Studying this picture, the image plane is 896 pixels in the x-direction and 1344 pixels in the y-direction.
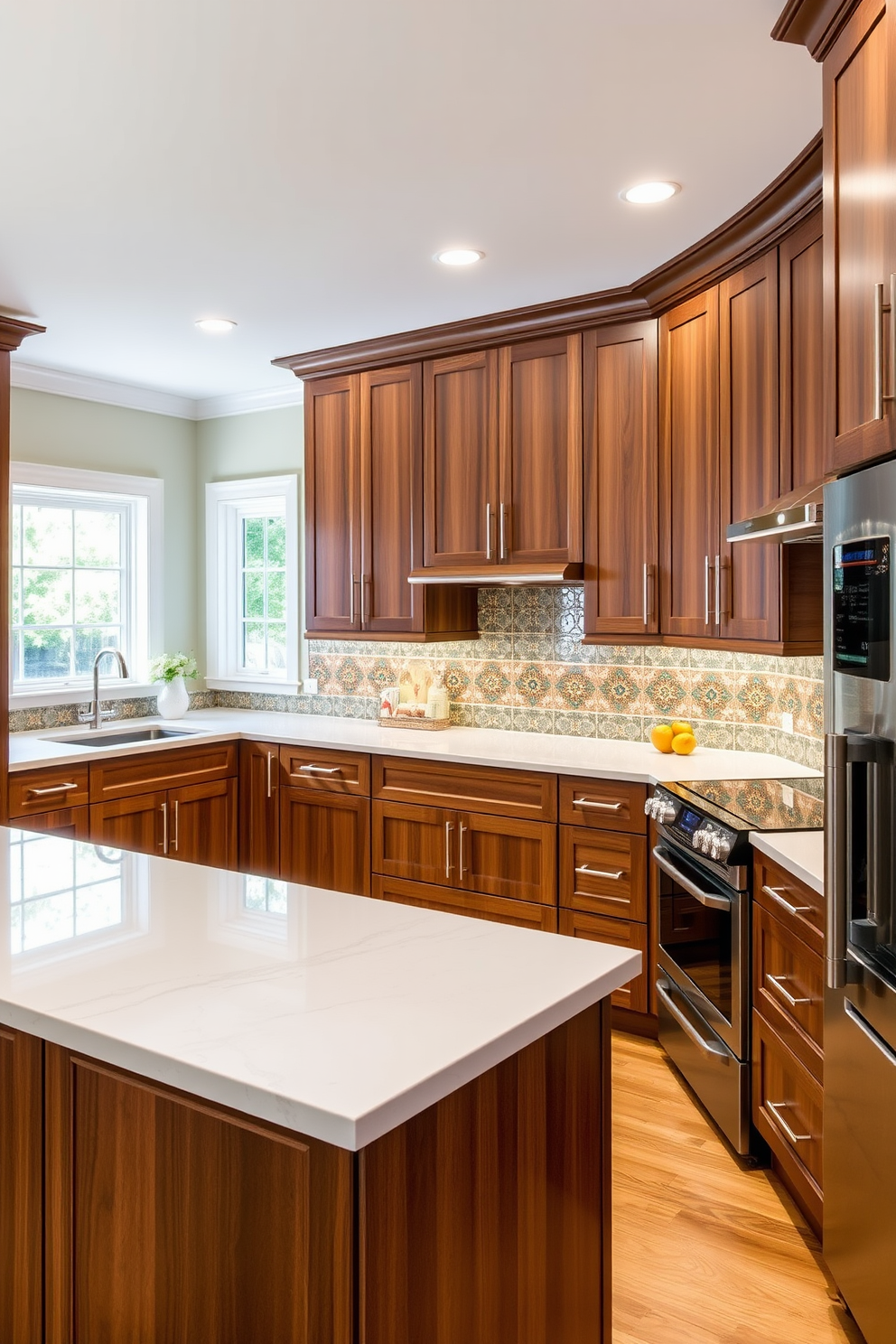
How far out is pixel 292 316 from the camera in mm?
3838

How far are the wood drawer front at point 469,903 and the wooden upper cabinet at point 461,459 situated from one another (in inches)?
51.2

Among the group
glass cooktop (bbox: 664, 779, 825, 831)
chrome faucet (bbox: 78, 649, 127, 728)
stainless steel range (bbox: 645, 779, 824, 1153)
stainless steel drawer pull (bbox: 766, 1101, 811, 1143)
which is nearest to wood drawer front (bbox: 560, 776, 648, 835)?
stainless steel range (bbox: 645, 779, 824, 1153)

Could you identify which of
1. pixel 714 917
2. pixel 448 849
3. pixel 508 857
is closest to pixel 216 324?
pixel 448 849

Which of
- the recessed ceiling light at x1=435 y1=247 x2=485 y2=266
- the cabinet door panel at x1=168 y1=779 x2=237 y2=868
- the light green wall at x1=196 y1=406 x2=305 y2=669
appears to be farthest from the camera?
the light green wall at x1=196 y1=406 x2=305 y2=669

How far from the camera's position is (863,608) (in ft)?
5.67

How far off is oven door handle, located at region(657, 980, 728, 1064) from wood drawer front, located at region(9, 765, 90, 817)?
2315 millimetres

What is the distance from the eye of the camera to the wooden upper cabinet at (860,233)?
1639 mm

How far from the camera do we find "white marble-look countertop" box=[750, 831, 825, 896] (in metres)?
2.11

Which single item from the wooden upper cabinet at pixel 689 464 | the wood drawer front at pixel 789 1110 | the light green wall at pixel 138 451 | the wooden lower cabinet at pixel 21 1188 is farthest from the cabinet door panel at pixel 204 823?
the wooden lower cabinet at pixel 21 1188

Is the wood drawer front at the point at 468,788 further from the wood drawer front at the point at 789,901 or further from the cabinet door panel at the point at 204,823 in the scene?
the wood drawer front at the point at 789,901

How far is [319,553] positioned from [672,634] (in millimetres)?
1759

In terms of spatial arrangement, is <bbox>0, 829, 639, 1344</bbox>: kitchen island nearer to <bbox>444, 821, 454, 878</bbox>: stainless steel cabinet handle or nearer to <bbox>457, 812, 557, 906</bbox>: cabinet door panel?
<bbox>457, 812, 557, 906</bbox>: cabinet door panel

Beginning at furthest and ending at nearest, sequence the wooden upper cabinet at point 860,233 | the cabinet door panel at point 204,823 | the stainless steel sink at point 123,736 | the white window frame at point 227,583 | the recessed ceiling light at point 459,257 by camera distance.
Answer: the white window frame at point 227,583
the stainless steel sink at point 123,736
the cabinet door panel at point 204,823
the recessed ceiling light at point 459,257
the wooden upper cabinet at point 860,233

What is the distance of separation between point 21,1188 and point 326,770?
2847 mm
